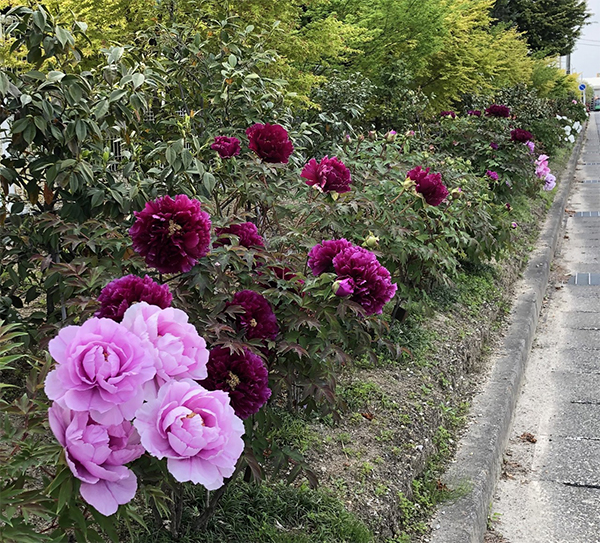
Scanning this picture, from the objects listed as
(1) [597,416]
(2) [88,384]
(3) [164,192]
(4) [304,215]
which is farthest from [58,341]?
(1) [597,416]

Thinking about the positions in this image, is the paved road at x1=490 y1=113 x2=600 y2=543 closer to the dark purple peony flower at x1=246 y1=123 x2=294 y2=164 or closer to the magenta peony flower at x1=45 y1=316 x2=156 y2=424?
the dark purple peony flower at x1=246 y1=123 x2=294 y2=164

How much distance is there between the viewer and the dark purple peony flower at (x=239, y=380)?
1.83m

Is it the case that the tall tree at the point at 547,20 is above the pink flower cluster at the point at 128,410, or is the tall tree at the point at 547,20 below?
above

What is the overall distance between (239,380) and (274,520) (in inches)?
33.6

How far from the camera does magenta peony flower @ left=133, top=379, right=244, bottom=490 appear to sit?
1.23m

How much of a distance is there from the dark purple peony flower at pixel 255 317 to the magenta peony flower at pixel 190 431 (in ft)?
2.45

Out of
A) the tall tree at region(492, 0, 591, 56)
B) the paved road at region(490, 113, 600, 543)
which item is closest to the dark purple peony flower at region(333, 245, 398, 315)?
the paved road at region(490, 113, 600, 543)

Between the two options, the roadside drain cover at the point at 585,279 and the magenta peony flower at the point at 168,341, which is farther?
the roadside drain cover at the point at 585,279

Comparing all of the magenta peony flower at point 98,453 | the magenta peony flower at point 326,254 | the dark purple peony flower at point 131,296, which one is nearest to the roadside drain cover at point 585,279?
the magenta peony flower at point 326,254

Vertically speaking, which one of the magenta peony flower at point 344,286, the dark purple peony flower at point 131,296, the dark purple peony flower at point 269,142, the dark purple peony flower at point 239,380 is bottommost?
the dark purple peony flower at point 239,380

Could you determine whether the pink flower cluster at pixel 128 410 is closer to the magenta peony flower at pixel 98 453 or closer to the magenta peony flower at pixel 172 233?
the magenta peony flower at pixel 98 453

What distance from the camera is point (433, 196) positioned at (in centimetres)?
337

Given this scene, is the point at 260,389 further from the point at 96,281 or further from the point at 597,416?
the point at 597,416

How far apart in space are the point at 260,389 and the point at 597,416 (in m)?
2.98
